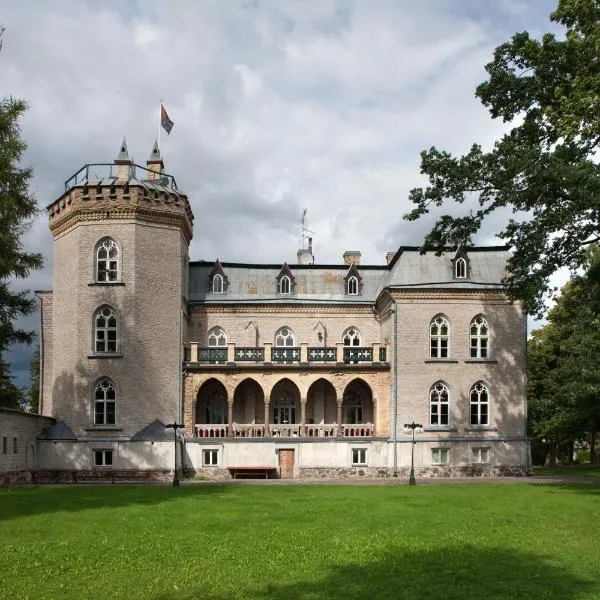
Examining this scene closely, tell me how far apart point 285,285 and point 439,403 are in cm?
1125

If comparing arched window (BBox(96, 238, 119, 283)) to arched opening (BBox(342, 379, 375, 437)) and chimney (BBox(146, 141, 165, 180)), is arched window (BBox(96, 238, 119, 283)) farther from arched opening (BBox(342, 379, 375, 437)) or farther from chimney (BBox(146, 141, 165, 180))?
arched opening (BBox(342, 379, 375, 437))

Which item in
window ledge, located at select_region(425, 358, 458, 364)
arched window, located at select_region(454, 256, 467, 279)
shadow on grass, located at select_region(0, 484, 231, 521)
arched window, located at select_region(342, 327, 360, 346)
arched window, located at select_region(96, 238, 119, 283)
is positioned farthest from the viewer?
arched window, located at select_region(342, 327, 360, 346)

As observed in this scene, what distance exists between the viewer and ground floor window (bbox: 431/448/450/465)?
4016 cm

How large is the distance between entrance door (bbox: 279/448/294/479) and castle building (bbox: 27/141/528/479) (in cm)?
5

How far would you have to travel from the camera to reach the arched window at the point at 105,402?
38281 mm

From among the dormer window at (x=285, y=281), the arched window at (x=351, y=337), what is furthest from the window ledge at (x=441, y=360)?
the dormer window at (x=285, y=281)

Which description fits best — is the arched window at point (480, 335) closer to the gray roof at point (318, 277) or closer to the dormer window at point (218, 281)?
the gray roof at point (318, 277)

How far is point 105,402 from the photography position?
38344 millimetres

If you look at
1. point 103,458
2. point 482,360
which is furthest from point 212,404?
point 482,360

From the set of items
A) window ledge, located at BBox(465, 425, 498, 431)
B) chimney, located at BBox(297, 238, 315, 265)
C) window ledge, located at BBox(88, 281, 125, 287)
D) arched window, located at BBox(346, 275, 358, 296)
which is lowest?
window ledge, located at BBox(465, 425, 498, 431)

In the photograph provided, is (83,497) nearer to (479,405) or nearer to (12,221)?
(12,221)

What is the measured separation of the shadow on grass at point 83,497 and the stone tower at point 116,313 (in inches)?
235

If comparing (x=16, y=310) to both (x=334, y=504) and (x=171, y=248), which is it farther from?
(x=334, y=504)

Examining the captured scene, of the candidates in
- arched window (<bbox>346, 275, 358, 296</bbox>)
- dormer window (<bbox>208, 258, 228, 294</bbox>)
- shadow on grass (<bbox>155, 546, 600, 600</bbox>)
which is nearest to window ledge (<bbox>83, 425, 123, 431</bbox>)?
dormer window (<bbox>208, 258, 228, 294</bbox>)
